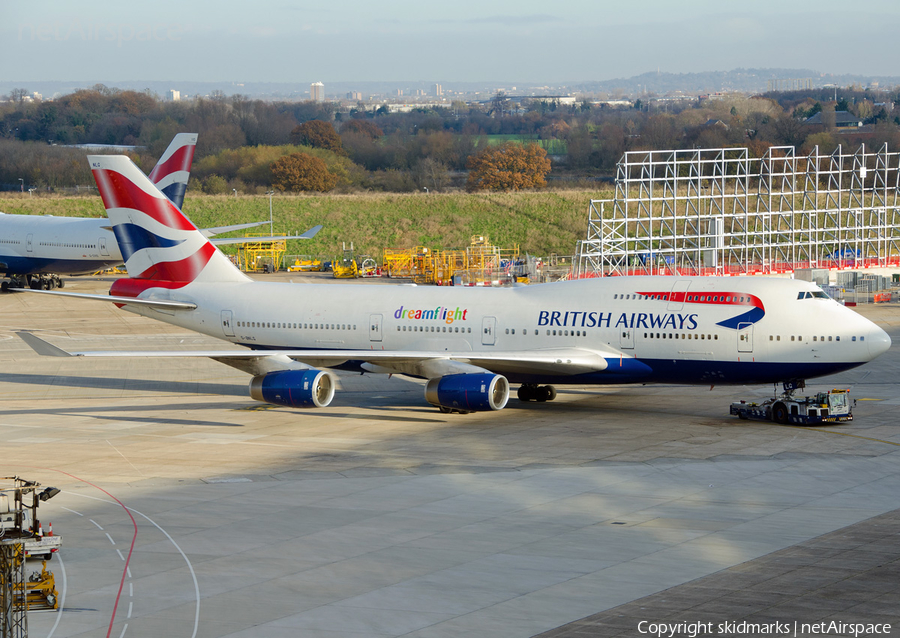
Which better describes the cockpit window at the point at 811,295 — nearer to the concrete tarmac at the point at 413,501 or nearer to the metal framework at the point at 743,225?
the concrete tarmac at the point at 413,501

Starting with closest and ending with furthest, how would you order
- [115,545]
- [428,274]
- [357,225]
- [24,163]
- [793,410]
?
[115,545] → [793,410] → [428,274] → [357,225] → [24,163]

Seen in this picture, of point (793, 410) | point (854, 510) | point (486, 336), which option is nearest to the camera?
point (854, 510)

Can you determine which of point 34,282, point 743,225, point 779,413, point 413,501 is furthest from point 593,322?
point 743,225

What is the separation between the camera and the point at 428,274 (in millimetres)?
93375

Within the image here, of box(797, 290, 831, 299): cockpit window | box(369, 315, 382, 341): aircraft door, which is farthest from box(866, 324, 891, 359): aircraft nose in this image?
box(369, 315, 382, 341): aircraft door

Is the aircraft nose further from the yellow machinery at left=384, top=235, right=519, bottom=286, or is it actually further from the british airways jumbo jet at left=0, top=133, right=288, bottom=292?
the yellow machinery at left=384, top=235, right=519, bottom=286

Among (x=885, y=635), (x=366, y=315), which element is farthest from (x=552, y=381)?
(x=885, y=635)

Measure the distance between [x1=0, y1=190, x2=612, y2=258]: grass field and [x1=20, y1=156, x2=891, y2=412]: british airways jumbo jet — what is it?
73539 millimetres

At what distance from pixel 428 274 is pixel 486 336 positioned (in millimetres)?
53618

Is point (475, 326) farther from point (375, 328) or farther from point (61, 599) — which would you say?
point (61, 599)

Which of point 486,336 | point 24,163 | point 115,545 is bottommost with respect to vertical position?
point 115,545

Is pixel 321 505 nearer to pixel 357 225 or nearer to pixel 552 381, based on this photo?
pixel 552 381

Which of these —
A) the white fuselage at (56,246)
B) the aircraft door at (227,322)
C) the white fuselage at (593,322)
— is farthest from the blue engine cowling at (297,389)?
the white fuselage at (56,246)

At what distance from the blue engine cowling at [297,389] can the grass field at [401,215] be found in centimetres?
8045
